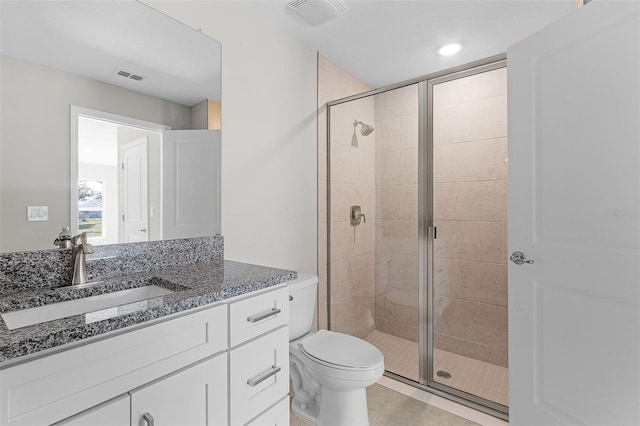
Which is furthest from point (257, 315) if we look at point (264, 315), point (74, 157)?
point (74, 157)

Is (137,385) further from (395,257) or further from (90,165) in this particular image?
(395,257)

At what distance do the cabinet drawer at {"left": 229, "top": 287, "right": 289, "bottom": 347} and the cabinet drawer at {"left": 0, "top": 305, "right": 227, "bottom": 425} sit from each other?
7 centimetres

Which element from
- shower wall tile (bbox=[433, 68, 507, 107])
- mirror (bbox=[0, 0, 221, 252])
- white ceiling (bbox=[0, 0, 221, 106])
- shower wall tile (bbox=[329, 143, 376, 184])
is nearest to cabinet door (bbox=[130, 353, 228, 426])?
mirror (bbox=[0, 0, 221, 252])

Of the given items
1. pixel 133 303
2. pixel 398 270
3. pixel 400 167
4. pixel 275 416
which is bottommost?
pixel 275 416

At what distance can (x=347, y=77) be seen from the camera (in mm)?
2793

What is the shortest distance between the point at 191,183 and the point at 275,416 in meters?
1.14

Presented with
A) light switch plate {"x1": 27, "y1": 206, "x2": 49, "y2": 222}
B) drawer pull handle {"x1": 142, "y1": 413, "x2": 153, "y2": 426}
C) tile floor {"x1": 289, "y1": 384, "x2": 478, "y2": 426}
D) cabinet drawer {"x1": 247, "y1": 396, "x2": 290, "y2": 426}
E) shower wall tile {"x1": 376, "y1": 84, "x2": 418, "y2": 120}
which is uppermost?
shower wall tile {"x1": 376, "y1": 84, "x2": 418, "y2": 120}

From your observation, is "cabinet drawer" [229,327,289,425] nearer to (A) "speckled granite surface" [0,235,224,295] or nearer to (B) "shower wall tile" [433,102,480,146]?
(A) "speckled granite surface" [0,235,224,295]

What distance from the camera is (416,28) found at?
2109 mm

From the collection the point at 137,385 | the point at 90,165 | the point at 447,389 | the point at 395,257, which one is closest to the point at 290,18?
the point at 90,165

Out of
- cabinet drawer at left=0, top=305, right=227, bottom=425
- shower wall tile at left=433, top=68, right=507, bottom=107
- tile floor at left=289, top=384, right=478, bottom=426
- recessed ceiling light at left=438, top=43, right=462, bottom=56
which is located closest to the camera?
cabinet drawer at left=0, top=305, right=227, bottom=425

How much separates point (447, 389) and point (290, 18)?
2.60 m

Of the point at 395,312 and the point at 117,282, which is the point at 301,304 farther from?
the point at 117,282

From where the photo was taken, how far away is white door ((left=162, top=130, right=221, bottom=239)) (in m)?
1.54
